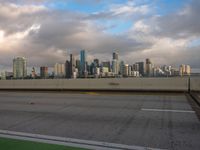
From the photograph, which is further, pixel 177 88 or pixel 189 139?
pixel 177 88

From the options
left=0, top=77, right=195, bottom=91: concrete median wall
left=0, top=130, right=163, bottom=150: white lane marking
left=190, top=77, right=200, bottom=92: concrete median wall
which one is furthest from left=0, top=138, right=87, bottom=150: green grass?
left=190, top=77, right=200, bottom=92: concrete median wall

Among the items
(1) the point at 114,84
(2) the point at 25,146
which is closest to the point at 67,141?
(2) the point at 25,146

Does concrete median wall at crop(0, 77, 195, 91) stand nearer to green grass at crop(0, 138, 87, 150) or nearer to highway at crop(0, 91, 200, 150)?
highway at crop(0, 91, 200, 150)

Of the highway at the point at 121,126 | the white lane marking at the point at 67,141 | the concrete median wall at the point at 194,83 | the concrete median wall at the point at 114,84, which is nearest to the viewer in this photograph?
the white lane marking at the point at 67,141

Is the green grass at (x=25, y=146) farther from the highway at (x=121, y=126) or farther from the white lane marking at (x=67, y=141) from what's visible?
the highway at (x=121, y=126)

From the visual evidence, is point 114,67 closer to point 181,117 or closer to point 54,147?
point 181,117

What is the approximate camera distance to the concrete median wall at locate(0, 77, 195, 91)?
67.3ft

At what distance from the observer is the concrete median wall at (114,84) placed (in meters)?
20.5

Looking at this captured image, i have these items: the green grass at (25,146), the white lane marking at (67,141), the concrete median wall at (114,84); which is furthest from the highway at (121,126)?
the concrete median wall at (114,84)

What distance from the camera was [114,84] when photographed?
22.4 metres

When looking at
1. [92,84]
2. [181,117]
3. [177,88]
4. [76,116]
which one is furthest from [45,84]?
[181,117]

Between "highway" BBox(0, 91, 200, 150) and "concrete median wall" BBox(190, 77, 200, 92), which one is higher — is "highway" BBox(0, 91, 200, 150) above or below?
below

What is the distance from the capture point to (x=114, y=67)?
3353 cm

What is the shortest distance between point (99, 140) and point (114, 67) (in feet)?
89.2
